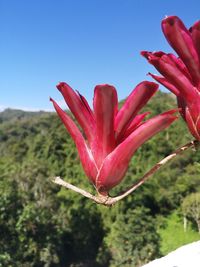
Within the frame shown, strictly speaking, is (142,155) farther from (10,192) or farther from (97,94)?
(97,94)

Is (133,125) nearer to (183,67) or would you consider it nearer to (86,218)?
(183,67)

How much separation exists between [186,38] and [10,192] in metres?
16.7

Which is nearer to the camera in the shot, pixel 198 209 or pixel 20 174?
pixel 20 174

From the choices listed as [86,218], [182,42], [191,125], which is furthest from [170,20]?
[86,218]

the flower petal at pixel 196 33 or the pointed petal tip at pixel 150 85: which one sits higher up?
the flower petal at pixel 196 33

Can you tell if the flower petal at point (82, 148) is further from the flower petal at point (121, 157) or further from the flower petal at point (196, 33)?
the flower petal at point (196, 33)

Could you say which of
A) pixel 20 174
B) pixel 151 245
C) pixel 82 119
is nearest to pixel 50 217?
pixel 20 174

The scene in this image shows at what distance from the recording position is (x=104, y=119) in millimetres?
693

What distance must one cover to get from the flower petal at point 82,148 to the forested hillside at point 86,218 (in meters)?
13.5

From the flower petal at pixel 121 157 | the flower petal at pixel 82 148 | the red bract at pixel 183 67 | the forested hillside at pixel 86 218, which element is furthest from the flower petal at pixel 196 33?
the forested hillside at pixel 86 218

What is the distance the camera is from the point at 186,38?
68 cm

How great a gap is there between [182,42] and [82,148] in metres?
0.23

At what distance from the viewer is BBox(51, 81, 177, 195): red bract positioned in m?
0.68

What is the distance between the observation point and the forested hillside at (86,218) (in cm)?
1705
